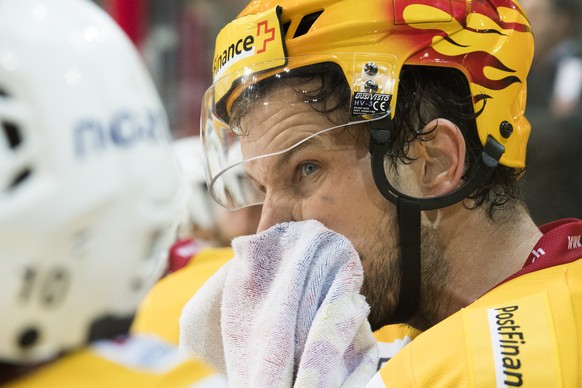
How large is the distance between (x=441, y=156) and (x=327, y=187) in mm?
214

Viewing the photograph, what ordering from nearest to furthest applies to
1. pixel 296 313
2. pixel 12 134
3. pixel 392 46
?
pixel 12 134, pixel 296 313, pixel 392 46

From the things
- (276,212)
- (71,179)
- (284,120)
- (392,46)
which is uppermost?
(71,179)

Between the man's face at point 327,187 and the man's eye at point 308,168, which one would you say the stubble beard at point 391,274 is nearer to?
the man's face at point 327,187

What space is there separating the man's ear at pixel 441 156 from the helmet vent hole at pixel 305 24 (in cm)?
28

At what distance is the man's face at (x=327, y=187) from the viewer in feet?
5.35

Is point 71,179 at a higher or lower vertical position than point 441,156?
higher

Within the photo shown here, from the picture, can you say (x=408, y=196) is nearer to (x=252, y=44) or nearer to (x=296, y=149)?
(x=296, y=149)

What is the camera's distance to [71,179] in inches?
35.9

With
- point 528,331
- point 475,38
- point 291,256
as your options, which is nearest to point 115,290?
point 291,256

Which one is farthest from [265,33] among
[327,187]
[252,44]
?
[327,187]

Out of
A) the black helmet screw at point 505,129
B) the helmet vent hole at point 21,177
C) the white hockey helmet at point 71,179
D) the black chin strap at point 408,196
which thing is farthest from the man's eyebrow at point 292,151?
the helmet vent hole at point 21,177

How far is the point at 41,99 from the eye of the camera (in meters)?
0.90

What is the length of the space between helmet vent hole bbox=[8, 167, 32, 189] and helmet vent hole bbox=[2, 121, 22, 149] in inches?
1.0

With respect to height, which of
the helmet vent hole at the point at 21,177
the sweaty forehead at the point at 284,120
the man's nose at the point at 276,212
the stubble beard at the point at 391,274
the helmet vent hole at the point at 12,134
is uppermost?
the helmet vent hole at the point at 12,134
